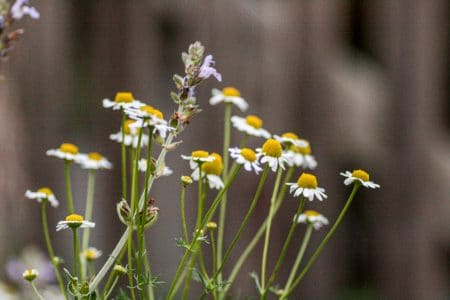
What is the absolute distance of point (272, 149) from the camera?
84 cm

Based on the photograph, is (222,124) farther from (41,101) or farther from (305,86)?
(41,101)

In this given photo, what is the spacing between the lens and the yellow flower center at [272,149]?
33.2 inches

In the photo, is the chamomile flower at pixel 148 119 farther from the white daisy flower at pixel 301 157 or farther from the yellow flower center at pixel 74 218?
the white daisy flower at pixel 301 157

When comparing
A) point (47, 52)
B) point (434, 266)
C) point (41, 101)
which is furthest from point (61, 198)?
point (434, 266)

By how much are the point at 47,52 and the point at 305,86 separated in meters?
0.76

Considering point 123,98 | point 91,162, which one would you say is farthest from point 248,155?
point 91,162

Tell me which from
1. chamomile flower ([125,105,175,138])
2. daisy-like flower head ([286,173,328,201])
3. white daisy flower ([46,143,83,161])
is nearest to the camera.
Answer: chamomile flower ([125,105,175,138])

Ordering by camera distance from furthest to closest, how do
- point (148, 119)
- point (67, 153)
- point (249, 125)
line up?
1. point (249, 125)
2. point (67, 153)
3. point (148, 119)

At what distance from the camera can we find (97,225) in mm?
2346

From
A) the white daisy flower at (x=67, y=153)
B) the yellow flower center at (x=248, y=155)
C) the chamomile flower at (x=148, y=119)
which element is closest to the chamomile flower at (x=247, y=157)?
the yellow flower center at (x=248, y=155)

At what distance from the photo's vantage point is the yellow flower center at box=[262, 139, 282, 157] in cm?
84

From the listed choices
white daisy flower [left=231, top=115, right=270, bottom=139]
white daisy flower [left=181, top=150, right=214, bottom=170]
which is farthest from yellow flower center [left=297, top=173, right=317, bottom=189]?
white daisy flower [left=231, top=115, right=270, bottom=139]

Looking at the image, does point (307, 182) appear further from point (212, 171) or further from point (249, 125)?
point (249, 125)

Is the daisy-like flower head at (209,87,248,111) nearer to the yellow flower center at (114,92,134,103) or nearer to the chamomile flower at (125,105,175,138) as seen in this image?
the yellow flower center at (114,92,134,103)
